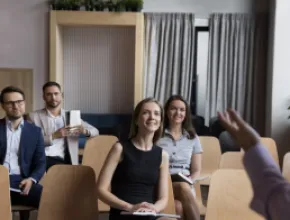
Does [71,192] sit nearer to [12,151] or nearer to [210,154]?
[12,151]

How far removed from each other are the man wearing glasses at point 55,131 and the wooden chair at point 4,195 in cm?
126

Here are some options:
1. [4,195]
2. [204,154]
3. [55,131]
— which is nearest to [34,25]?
[55,131]

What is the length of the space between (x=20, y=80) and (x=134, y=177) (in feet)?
13.5

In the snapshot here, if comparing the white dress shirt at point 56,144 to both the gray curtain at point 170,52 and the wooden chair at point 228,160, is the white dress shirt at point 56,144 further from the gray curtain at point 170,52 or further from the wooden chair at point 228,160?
the gray curtain at point 170,52

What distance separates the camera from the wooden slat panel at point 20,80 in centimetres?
642

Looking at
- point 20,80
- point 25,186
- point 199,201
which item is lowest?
point 199,201

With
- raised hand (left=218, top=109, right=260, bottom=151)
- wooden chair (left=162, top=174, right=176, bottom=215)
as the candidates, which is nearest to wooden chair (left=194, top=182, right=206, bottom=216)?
wooden chair (left=162, top=174, right=176, bottom=215)

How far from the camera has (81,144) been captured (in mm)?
5793

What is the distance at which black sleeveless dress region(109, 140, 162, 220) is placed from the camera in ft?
9.02

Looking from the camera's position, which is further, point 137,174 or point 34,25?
point 34,25

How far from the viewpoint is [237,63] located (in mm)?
6238

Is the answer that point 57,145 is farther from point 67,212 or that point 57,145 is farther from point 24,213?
point 67,212

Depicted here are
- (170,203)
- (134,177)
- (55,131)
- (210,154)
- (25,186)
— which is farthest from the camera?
(55,131)

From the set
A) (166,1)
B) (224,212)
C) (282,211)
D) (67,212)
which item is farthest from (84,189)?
(166,1)
